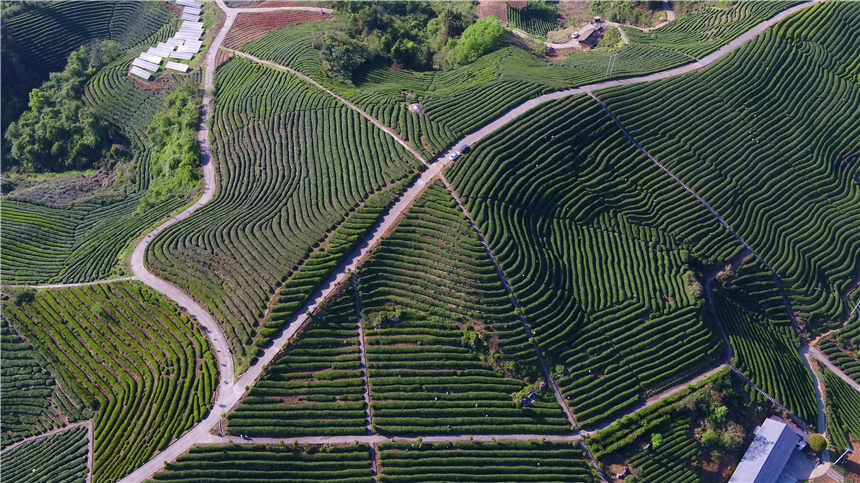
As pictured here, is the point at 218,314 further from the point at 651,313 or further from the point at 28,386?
the point at 651,313

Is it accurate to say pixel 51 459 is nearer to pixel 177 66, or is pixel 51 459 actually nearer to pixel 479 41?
pixel 177 66

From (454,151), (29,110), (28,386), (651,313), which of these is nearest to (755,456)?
(651,313)

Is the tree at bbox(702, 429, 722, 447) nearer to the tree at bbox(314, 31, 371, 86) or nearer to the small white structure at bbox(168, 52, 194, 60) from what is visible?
the tree at bbox(314, 31, 371, 86)

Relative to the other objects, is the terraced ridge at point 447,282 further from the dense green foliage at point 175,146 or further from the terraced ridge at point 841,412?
the terraced ridge at point 841,412

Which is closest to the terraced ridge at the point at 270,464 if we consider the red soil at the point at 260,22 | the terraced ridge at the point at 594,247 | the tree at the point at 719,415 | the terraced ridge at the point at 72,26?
the terraced ridge at the point at 594,247

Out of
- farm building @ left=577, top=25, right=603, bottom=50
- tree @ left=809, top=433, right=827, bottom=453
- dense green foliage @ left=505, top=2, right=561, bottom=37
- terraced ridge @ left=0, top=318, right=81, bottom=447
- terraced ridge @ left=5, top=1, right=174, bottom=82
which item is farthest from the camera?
dense green foliage @ left=505, top=2, right=561, bottom=37

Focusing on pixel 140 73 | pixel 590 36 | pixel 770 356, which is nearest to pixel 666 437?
pixel 770 356

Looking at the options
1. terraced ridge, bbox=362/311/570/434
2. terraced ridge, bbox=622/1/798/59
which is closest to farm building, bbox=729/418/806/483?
terraced ridge, bbox=362/311/570/434
